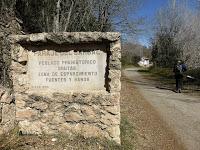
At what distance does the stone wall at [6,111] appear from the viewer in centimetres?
651

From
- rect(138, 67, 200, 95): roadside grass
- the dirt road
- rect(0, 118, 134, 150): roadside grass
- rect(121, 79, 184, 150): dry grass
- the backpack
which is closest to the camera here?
rect(0, 118, 134, 150): roadside grass

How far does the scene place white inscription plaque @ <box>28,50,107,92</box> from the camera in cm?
684

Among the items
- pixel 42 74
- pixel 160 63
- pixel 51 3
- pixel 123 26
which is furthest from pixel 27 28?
pixel 160 63

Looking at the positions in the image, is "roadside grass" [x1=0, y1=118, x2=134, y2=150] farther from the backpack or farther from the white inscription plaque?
the backpack

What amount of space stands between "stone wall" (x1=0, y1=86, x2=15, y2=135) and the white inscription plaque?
0.50 m

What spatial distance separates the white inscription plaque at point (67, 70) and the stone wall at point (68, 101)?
0.10 metres

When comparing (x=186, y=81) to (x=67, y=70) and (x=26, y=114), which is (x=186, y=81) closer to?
(x=67, y=70)

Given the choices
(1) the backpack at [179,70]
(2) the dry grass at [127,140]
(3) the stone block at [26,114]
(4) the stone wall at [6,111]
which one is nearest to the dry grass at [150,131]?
(2) the dry grass at [127,140]

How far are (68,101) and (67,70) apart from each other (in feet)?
2.00

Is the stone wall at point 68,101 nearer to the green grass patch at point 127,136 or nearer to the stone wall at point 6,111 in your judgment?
the stone wall at point 6,111

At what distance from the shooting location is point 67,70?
6.87 m

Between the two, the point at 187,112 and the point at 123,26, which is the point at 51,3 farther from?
the point at 187,112

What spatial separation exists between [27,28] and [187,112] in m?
8.19

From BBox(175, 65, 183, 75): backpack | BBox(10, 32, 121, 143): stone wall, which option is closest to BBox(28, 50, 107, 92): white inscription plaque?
BBox(10, 32, 121, 143): stone wall
